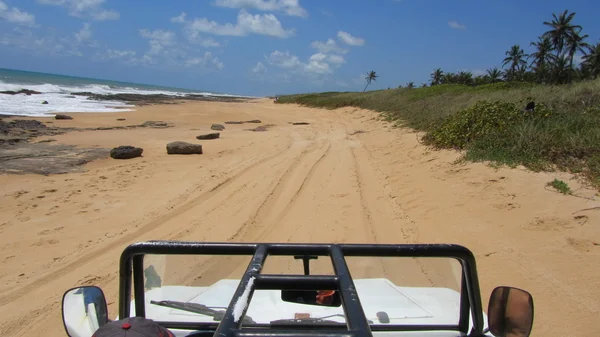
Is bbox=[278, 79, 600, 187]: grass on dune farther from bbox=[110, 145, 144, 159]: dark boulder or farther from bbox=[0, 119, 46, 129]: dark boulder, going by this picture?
bbox=[0, 119, 46, 129]: dark boulder

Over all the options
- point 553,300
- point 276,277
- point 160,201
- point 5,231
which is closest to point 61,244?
point 5,231

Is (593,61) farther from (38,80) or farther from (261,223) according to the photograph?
(38,80)

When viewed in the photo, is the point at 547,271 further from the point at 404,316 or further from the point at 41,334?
the point at 41,334

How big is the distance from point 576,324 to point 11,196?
8.43 meters

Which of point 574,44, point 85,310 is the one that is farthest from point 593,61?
point 85,310

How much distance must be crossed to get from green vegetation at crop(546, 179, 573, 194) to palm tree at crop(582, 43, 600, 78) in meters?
47.7

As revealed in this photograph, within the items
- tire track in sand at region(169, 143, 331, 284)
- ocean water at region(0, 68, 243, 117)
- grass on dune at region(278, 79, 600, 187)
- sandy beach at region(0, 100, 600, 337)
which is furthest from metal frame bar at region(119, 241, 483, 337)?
ocean water at region(0, 68, 243, 117)

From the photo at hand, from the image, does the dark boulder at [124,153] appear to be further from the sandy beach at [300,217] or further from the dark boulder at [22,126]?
the dark boulder at [22,126]

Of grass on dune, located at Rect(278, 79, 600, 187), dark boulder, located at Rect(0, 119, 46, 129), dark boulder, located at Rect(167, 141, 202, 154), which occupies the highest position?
grass on dune, located at Rect(278, 79, 600, 187)

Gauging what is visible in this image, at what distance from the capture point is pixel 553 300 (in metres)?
3.77

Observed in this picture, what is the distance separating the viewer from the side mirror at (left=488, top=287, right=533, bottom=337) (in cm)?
173

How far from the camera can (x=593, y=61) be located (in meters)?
45.2

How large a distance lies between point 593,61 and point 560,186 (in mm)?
50822

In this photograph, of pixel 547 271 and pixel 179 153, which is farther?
pixel 179 153
